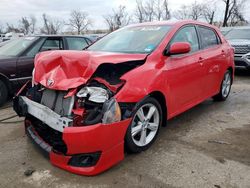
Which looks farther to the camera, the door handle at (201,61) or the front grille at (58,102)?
the door handle at (201,61)

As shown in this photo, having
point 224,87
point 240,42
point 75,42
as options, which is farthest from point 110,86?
point 240,42

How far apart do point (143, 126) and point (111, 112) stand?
2.65 ft

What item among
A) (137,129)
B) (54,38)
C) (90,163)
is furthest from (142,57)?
(54,38)

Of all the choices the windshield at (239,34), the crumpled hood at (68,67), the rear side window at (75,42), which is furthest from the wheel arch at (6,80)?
the windshield at (239,34)

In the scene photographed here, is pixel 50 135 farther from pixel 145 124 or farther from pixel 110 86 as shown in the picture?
pixel 145 124

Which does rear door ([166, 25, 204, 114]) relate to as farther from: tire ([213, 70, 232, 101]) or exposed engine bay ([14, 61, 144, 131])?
tire ([213, 70, 232, 101])

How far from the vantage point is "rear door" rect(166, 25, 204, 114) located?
13.0 feet

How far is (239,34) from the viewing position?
10.7 meters

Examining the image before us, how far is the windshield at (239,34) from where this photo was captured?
10.4m

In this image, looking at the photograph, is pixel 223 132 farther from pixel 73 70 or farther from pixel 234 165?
pixel 73 70

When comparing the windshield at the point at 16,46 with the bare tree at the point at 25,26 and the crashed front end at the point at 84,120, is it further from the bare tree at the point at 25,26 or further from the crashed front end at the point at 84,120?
the bare tree at the point at 25,26

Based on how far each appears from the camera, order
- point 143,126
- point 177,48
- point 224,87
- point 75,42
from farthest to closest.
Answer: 1. point 75,42
2. point 224,87
3. point 177,48
4. point 143,126

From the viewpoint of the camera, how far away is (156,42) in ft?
13.0

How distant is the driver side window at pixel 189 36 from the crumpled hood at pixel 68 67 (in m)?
1.04
